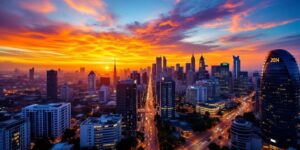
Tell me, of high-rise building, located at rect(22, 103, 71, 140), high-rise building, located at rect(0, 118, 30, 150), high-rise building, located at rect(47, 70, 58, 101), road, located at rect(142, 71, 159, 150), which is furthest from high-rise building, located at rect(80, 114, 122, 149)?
high-rise building, located at rect(47, 70, 58, 101)

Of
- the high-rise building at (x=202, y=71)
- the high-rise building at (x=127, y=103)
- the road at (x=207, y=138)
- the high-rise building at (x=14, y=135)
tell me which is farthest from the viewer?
the high-rise building at (x=202, y=71)

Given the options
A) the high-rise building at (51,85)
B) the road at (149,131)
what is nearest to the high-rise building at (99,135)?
the road at (149,131)

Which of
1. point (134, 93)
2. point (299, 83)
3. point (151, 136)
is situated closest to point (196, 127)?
point (151, 136)

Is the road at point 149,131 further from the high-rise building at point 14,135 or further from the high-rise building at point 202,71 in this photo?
the high-rise building at point 202,71

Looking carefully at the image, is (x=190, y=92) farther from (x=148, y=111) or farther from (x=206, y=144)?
(x=206, y=144)

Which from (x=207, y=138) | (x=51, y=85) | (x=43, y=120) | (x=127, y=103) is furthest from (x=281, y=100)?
(x=51, y=85)

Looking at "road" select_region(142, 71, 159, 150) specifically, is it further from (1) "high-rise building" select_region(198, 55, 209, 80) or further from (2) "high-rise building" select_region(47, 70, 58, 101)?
(1) "high-rise building" select_region(198, 55, 209, 80)
